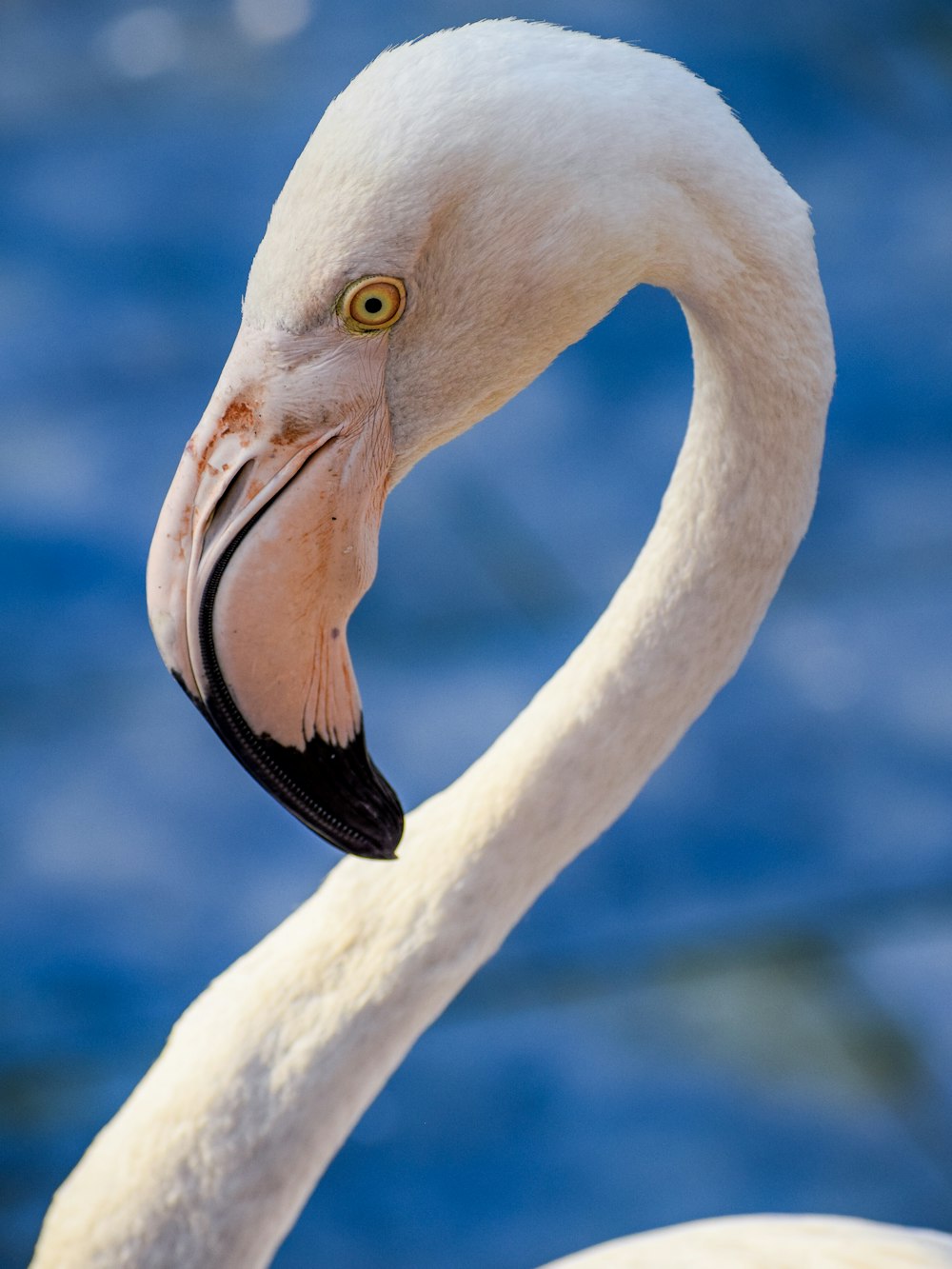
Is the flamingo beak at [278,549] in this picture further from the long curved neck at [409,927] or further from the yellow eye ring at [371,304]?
the long curved neck at [409,927]

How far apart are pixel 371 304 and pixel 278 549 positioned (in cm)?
24

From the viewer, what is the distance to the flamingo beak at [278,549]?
142cm

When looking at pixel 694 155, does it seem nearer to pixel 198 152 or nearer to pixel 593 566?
pixel 593 566

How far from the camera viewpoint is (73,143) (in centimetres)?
557

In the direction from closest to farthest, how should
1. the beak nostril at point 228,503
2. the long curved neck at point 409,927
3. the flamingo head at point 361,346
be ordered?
1. the flamingo head at point 361,346
2. the beak nostril at point 228,503
3. the long curved neck at point 409,927

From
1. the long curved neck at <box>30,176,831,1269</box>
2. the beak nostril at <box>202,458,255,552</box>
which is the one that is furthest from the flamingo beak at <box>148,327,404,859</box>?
the long curved neck at <box>30,176,831,1269</box>

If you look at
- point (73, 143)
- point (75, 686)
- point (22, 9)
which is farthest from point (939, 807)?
point (22, 9)

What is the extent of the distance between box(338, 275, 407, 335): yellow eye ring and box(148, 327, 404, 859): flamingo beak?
0.02 meters

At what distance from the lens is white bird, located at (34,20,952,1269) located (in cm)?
134

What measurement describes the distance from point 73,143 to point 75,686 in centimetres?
253

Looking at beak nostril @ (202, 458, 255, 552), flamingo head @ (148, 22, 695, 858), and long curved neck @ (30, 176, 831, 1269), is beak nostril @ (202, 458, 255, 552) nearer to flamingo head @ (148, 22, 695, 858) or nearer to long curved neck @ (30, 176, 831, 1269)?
flamingo head @ (148, 22, 695, 858)

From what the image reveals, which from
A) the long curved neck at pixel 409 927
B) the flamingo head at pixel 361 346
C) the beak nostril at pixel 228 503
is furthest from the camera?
the long curved neck at pixel 409 927

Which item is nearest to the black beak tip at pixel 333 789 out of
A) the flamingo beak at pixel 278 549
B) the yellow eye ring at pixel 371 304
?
the flamingo beak at pixel 278 549

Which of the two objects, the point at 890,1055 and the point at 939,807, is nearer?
the point at 890,1055
